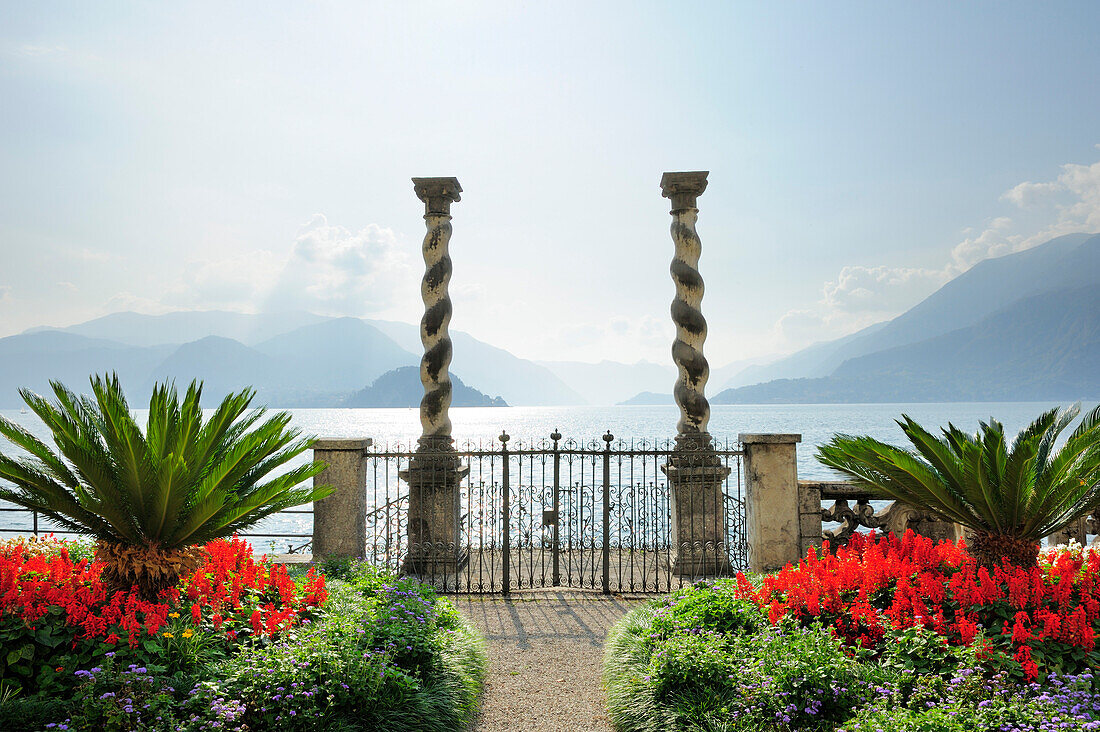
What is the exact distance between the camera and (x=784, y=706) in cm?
371

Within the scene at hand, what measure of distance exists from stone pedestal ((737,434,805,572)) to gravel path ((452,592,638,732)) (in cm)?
160

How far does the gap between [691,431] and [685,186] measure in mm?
3330

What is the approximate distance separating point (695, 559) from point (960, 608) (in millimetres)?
3723

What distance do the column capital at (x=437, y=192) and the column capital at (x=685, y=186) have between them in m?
2.95

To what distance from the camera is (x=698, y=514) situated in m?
8.12

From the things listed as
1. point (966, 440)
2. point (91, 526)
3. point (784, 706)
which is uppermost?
point (966, 440)

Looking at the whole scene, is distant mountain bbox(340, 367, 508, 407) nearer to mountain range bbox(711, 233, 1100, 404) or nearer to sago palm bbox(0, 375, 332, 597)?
mountain range bbox(711, 233, 1100, 404)

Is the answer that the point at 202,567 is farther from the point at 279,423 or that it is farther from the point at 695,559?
the point at 695,559

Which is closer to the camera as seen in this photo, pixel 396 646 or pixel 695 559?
pixel 396 646

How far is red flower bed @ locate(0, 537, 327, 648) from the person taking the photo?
4.08 m

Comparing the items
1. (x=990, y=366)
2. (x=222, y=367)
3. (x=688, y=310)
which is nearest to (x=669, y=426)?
(x=688, y=310)

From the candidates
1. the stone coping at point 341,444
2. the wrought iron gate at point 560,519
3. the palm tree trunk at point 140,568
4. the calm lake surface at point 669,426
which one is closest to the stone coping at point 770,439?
the wrought iron gate at point 560,519

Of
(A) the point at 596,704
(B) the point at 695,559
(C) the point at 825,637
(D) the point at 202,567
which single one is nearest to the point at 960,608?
(C) the point at 825,637

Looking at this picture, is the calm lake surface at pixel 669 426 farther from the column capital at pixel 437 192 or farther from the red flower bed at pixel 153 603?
the red flower bed at pixel 153 603
